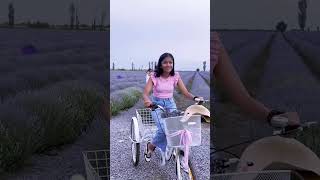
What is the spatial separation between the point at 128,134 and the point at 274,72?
204 centimetres

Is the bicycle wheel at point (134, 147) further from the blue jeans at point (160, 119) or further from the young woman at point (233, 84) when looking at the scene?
the young woman at point (233, 84)

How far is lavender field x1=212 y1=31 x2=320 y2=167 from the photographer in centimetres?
391

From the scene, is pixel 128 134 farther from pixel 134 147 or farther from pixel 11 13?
pixel 11 13

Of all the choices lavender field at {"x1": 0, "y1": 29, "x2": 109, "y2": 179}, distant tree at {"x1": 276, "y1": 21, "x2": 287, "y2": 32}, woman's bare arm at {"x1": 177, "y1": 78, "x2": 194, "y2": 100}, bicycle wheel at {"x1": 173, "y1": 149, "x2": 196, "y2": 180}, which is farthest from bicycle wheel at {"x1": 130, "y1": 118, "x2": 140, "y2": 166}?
distant tree at {"x1": 276, "y1": 21, "x2": 287, "y2": 32}

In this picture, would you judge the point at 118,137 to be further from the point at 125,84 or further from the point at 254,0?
the point at 254,0

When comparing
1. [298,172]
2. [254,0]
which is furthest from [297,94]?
[298,172]

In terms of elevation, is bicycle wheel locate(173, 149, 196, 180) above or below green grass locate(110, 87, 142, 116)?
below

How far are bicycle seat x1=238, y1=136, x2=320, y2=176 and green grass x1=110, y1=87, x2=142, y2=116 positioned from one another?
2102mm


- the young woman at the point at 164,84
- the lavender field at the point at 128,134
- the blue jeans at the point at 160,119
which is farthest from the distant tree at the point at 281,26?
the blue jeans at the point at 160,119

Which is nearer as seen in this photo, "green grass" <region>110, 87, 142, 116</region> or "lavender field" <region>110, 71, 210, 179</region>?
"lavender field" <region>110, 71, 210, 179</region>

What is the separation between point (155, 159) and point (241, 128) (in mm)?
1845

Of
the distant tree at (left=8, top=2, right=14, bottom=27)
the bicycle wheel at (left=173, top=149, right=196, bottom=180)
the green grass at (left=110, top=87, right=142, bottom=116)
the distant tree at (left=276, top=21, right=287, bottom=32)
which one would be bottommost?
the bicycle wheel at (left=173, top=149, right=196, bottom=180)

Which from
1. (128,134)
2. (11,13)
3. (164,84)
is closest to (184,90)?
(164,84)

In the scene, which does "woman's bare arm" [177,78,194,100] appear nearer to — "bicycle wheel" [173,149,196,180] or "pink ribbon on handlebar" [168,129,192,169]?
"pink ribbon on handlebar" [168,129,192,169]
